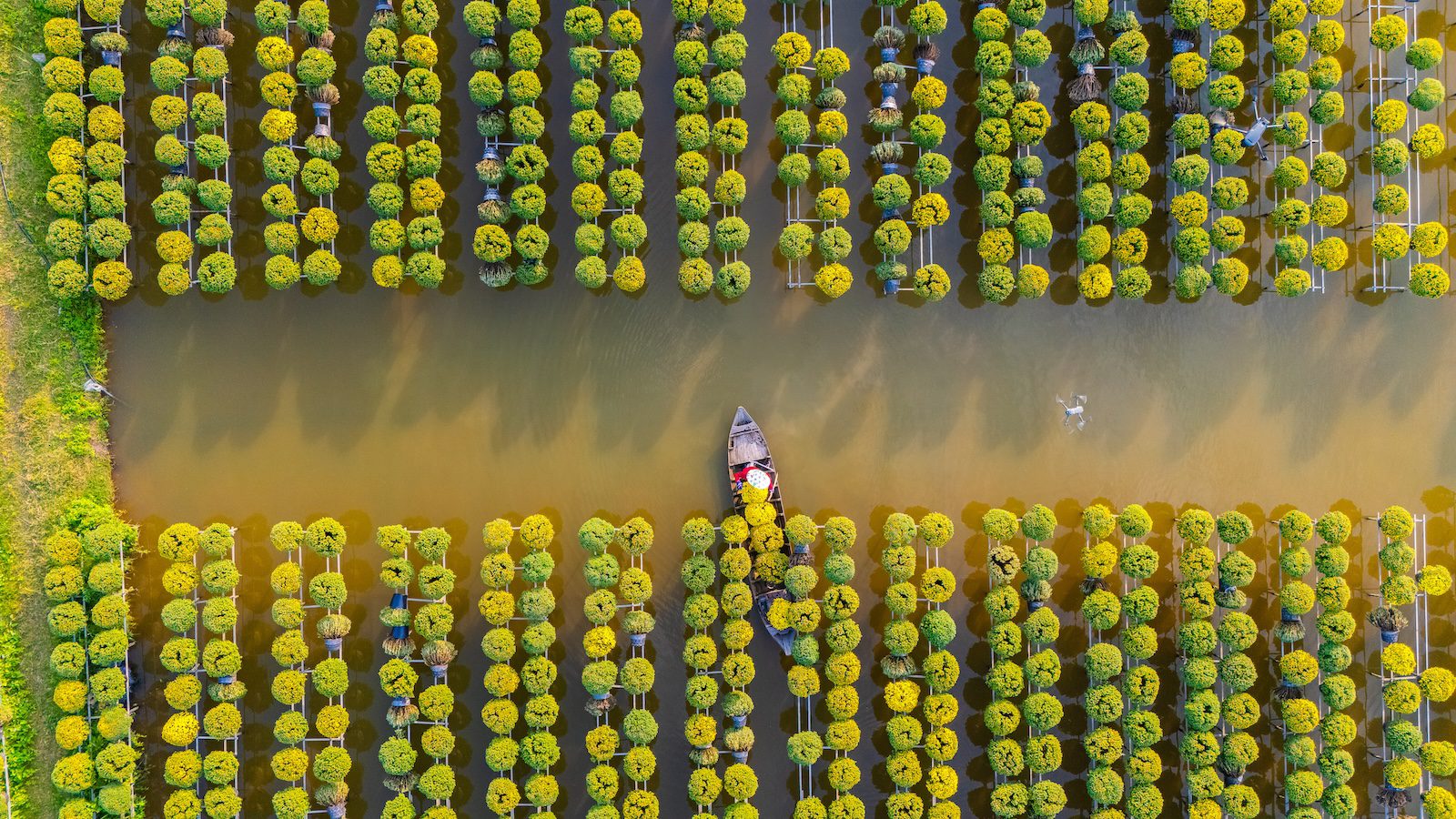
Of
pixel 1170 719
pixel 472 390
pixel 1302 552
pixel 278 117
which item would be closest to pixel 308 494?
pixel 472 390

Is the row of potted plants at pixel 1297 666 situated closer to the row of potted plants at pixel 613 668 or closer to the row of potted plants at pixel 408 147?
the row of potted plants at pixel 613 668

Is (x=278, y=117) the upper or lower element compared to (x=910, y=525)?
upper

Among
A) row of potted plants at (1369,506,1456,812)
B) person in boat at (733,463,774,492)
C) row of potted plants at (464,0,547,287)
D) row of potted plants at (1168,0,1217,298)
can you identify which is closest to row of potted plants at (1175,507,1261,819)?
row of potted plants at (1369,506,1456,812)

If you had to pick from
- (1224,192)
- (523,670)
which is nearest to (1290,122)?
(1224,192)

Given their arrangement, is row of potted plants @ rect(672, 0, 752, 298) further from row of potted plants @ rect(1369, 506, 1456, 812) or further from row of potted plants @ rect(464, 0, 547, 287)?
row of potted plants @ rect(1369, 506, 1456, 812)

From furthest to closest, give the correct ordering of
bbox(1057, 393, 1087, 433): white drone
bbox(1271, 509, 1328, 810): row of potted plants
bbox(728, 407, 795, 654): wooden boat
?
bbox(1057, 393, 1087, 433): white drone
bbox(728, 407, 795, 654): wooden boat
bbox(1271, 509, 1328, 810): row of potted plants

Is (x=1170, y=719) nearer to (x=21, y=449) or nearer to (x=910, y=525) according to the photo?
(x=910, y=525)
